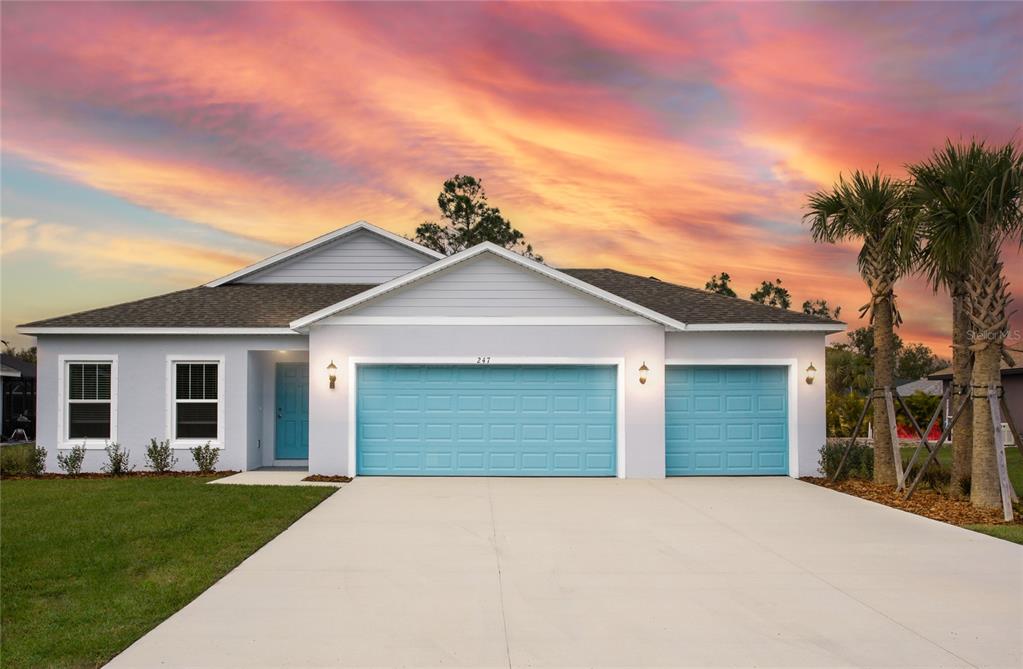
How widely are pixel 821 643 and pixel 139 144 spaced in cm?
1866

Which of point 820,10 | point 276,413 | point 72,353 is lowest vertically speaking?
point 276,413

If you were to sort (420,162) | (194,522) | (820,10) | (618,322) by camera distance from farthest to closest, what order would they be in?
(420,162), (618,322), (820,10), (194,522)

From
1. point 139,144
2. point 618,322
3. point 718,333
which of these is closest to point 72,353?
point 139,144

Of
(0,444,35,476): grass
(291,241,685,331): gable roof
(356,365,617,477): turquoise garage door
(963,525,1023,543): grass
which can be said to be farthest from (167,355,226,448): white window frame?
(963,525,1023,543): grass

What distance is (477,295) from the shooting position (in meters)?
15.1

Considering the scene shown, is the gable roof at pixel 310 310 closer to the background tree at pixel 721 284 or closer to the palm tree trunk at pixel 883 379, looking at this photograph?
the palm tree trunk at pixel 883 379

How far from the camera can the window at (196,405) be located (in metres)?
15.9

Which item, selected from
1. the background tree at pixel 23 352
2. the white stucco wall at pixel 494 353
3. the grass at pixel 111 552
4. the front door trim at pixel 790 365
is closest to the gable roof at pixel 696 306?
the front door trim at pixel 790 365

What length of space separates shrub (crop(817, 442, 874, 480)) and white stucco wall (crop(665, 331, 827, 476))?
194 millimetres

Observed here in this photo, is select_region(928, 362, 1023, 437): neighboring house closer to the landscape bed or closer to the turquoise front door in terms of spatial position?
the landscape bed

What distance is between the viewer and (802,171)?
18766 mm

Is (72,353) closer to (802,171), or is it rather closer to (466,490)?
(466,490)

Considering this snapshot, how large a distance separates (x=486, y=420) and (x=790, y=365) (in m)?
6.62

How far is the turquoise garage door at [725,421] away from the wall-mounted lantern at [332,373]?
700 centimetres
